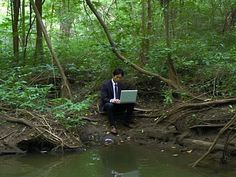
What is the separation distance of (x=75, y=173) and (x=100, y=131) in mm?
3165

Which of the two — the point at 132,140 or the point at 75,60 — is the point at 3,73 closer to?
the point at 75,60

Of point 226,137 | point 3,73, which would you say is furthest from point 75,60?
point 226,137

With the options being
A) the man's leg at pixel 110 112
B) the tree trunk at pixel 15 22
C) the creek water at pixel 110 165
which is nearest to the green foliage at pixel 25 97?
the man's leg at pixel 110 112

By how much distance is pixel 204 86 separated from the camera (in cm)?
1015

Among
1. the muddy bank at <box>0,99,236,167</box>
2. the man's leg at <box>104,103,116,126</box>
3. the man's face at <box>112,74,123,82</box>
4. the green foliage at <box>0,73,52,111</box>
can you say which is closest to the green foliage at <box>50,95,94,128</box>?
the muddy bank at <box>0,99,236,167</box>

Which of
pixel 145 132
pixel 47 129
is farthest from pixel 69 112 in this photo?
pixel 145 132

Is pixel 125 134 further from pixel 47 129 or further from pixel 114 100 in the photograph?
pixel 47 129

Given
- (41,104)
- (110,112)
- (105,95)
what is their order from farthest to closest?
(105,95) → (110,112) → (41,104)

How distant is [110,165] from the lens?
746cm

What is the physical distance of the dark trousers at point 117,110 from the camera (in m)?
10.1

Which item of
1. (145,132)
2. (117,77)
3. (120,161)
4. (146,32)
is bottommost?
(120,161)

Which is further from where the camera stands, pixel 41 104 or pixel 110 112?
pixel 110 112

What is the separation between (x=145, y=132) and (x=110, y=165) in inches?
95.9

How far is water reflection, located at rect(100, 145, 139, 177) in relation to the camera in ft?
22.8
